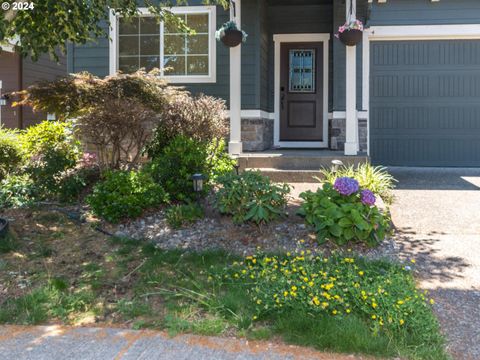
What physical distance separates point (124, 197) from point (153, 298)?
203 centimetres

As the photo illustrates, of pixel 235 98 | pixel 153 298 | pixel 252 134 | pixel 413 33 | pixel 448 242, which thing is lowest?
pixel 153 298

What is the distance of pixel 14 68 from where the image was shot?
1434cm

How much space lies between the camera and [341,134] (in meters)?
9.45

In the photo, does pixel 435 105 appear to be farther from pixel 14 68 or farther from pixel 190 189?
pixel 14 68

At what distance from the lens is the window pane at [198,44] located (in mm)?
9297

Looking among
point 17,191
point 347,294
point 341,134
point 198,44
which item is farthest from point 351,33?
point 347,294

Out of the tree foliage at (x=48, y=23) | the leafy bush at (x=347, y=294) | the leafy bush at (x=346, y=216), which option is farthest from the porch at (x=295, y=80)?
the leafy bush at (x=347, y=294)

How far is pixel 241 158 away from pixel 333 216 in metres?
3.57

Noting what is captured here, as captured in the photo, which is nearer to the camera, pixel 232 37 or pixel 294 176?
pixel 294 176

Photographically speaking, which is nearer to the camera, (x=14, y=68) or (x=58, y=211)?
(x=58, y=211)

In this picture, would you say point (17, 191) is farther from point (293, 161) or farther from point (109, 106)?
point (293, 161)

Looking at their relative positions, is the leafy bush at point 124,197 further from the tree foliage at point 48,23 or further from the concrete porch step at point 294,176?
the concrete porch step at point 294,176

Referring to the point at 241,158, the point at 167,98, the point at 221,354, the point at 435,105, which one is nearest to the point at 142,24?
the point at 167,98

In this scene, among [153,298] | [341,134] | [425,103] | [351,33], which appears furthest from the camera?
[425,103]
